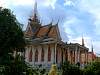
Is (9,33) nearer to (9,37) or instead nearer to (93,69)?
(9,37)

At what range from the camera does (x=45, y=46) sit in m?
43.1

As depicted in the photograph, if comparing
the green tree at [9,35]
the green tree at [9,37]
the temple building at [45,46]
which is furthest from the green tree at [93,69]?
the temple building at [45,46]

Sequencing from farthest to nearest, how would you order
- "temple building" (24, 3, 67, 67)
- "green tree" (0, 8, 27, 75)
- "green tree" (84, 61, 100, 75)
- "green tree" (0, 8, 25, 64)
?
"temple building" (24, 3, 67, 67), "green tree" (84, 61, 100, 75), "green tree" (0, 8, 25, 64), "green tree" (0, 8, 27, 75)

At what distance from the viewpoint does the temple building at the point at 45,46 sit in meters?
41.6

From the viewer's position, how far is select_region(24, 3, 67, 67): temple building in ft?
137

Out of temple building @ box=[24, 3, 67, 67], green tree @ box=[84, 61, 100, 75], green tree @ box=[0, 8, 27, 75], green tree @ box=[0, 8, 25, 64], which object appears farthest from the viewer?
temple building @ box=[24, 3, 67, 67]

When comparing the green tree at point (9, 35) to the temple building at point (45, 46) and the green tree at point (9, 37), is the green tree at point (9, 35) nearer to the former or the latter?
the green tree at point (9, 37)

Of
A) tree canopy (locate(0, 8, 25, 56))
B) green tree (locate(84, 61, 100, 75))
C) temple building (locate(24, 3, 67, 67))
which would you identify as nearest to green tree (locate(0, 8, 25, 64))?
tree canopy (locate(0, 8, 25, 56))

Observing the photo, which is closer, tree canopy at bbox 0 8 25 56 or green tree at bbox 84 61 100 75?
tree canopy at bbox 0 8 25 56

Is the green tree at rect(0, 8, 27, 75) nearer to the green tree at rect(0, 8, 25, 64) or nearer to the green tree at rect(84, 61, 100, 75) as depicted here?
the green tree at rect(0, 8, 25, 64)

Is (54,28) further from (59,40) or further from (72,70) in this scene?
(72,70)

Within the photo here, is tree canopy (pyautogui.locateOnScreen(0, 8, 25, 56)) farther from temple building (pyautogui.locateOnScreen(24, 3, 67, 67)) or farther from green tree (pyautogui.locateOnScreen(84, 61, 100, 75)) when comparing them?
temple building (pyautogui.locateOnScreen(24, 3, 67, 67))

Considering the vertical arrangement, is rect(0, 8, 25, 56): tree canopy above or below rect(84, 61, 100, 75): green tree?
above

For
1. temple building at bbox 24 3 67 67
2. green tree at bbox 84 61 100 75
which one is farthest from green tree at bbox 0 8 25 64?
temple building at bbox 24 3 67 67
